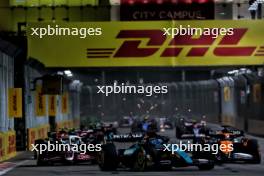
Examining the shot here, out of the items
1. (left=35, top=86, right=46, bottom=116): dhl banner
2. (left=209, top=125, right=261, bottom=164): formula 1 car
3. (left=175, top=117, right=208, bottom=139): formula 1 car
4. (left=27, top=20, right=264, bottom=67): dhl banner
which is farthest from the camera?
(left=175, top=117, right=208, bottom=139): formula 1 car

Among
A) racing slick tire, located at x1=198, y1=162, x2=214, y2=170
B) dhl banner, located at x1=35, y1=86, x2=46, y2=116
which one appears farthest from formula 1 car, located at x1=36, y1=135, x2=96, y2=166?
dhl banner, located at x1=35, y1=86, x2=46, y2=116

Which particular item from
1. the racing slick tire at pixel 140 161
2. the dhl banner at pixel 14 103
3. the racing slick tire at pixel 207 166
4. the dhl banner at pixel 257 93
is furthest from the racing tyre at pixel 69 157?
the dhl banner at pixel 257 93

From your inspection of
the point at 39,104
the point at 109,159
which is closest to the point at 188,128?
the point at 39,104

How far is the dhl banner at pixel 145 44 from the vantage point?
31234 mm

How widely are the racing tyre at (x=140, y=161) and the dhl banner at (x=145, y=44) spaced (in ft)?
26.6

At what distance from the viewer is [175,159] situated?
23016 mm

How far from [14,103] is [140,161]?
41.2 ft

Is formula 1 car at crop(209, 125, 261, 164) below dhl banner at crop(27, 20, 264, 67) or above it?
below

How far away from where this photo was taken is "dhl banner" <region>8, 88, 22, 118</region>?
3453cm

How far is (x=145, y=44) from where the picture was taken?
31.4 metres

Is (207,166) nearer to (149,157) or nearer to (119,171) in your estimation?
(149,157)

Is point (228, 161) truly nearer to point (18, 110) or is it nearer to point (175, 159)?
point (175, 159)

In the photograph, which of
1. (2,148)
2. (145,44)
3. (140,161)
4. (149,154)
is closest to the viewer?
(149,154)

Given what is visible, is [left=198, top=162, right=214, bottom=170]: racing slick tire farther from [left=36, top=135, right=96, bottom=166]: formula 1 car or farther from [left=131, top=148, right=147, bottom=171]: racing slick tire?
[left=36, top=135, right=96, bottom=166]: formula 1 car
